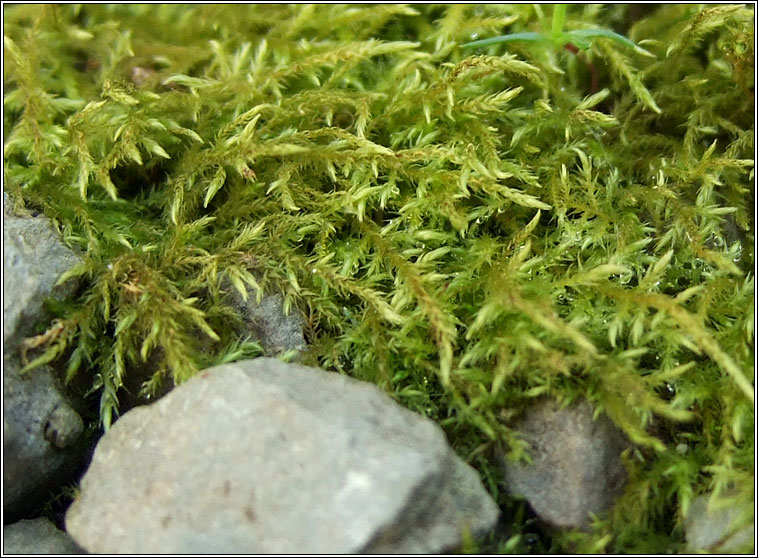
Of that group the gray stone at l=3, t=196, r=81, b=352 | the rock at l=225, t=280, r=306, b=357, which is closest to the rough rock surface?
the gray stone at l=3, t=196, r=81, b=352

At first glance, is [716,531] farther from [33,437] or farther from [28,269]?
[28,269]

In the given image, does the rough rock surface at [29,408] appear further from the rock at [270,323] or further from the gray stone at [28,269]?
the rock at [270,323]

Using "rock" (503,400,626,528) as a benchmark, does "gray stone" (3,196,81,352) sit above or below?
above

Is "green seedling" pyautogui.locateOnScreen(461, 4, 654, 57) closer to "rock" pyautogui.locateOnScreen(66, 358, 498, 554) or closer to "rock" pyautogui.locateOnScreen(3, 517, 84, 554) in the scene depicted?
"rock" pyautogui.locateOnScreen(66, 358, 498, 554)

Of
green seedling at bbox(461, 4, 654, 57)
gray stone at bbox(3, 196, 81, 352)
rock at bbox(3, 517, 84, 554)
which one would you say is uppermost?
green seedling at bbox(461, 4, 654, 57)

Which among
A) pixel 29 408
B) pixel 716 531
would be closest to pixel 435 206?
pixel 716 531

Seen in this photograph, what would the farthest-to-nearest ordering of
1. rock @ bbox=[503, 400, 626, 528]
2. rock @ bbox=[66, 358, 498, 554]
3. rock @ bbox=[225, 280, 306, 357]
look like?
rock @ bbox=[225, 280, 306, 357], rock @ bbox=[503, 400, 626, 528], rock @ bbox=[66, 358, 498, 554]

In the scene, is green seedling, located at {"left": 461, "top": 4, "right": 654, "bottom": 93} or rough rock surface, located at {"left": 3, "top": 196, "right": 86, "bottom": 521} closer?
rough rock surface, located at {"left": 3, "top": 196, "right": 86, "bottom": 521}
